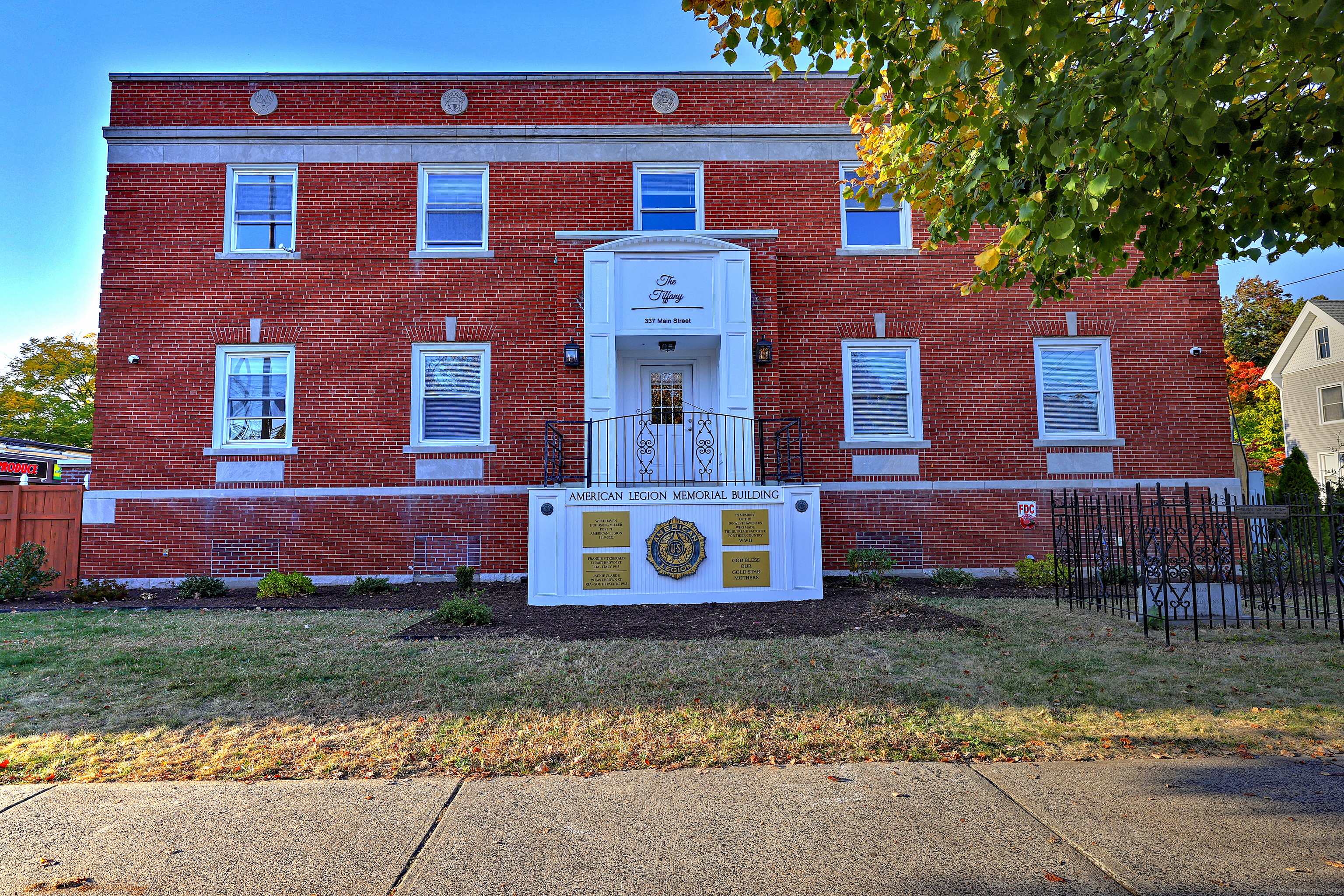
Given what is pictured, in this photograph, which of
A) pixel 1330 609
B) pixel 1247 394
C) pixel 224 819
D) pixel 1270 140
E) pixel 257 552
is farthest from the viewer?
pixel 1247 394

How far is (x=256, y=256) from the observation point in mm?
12570

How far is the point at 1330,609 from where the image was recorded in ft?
29.2

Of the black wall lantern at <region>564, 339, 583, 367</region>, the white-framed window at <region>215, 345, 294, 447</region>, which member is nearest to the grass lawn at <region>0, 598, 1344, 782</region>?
the white-framed window at <region>215, 345, 294, 447</region>

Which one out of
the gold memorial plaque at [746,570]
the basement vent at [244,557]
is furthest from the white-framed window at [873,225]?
the basement vent at [244,557]

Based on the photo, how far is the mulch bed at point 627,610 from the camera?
24.3ft

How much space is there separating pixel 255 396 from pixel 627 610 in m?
7.69

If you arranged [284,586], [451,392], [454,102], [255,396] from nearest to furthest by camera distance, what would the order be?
[284,586], [255,396], [451,392], [454,102]

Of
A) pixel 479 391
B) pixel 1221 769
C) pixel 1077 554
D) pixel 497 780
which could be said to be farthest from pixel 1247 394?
pixel 497 780

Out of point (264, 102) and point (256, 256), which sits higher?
point (264, 102)

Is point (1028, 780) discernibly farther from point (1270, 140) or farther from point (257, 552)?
point (257, 552)

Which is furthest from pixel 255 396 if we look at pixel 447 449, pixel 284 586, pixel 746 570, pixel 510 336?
pixel 746 570

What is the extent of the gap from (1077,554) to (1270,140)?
5372 millimetres

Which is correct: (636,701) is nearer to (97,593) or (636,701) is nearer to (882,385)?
(882,385)

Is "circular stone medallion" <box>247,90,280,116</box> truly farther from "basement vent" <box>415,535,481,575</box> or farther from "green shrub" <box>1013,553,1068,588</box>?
"green shrub" <box>1013,553,1068,588</box>
